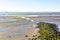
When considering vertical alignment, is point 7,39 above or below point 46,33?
below

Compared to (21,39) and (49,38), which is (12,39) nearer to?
(21,39)

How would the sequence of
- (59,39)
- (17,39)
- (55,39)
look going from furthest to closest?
(17,39)
(55,39)
(59,39)

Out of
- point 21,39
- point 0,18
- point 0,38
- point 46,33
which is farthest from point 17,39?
point 0,18

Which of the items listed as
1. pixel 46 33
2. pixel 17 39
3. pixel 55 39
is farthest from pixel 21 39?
pixel 55 39

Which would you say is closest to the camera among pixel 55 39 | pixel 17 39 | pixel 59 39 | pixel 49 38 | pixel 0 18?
pixel 59 39

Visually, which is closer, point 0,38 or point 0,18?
point 0,38

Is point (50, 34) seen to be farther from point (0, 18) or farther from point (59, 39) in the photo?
point (0, 18)

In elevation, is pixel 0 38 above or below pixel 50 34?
below

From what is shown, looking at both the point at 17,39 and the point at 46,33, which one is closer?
the point at 46,33

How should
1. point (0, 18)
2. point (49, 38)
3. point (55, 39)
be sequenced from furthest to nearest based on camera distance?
1. point (0, 18)
2. point (49, 38)
3. point (55, 39)
